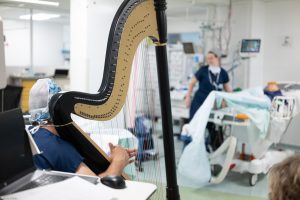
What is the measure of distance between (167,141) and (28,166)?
675 millimetres

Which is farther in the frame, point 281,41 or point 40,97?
point 281,41

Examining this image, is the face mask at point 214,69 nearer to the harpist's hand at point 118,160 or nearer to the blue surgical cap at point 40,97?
the harpist's hand at point 118,160

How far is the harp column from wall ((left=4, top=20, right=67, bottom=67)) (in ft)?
29.6

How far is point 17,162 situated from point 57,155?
0.34m

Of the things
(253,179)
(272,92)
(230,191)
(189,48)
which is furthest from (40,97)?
(189,48)

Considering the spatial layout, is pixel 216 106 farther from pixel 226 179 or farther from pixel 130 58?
pixel 130 58

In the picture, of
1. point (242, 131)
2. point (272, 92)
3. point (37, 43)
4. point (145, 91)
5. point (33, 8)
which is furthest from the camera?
point (37, 43)

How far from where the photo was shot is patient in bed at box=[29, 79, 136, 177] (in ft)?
4.69

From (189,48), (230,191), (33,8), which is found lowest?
(230,191)

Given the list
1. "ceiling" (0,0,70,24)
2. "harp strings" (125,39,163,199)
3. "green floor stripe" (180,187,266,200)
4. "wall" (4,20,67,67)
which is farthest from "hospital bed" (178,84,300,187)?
"wall" (4,20,67,67)

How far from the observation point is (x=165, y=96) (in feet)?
5.25

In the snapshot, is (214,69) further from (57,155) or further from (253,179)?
(57,155)

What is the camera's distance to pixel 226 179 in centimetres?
389

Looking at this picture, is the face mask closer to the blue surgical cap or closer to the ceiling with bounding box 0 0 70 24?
the ceiling with bounding box 0 0 70 24
